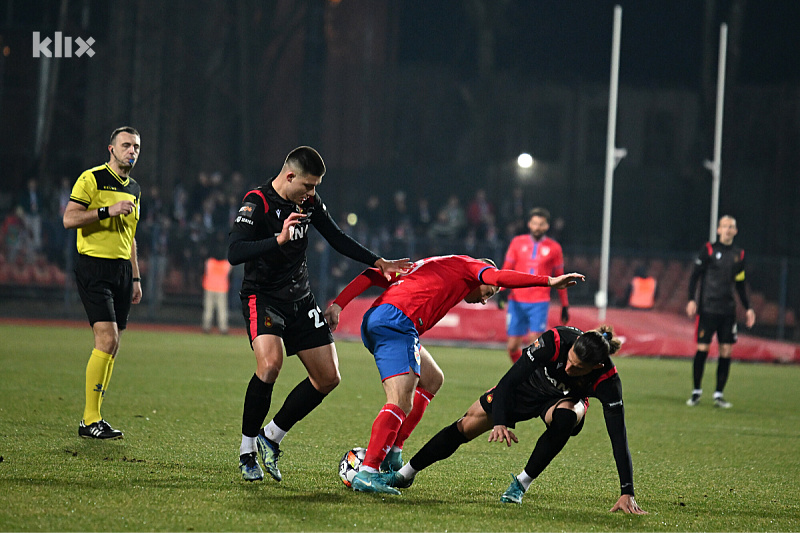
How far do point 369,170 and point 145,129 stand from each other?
21.5ft

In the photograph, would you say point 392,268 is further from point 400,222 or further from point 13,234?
point 13,234

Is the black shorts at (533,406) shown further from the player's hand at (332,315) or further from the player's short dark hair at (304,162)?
the player's short dark hair at (304,162)

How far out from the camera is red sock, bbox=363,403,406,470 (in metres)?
5.39

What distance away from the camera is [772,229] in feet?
90.4

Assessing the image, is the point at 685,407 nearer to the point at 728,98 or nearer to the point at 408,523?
the point at 408,523

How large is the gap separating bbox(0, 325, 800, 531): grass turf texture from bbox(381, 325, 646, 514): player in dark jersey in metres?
0.19

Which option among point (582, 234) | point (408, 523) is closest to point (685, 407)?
point (408, 523)

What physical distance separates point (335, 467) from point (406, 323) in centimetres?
122

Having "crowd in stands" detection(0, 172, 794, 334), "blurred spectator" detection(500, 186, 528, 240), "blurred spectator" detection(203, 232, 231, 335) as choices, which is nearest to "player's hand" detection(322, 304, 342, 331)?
"blurred spectator" detection(203, 232, 231, 335)

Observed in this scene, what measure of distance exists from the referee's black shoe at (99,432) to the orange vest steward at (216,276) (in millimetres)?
11629

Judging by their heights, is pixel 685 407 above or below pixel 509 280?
below

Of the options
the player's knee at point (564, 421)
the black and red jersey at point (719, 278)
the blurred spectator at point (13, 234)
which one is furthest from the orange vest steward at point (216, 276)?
the player's knee at point (564, 421)

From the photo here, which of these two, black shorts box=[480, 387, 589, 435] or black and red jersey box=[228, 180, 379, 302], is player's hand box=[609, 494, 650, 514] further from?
black and red jersey box=[228, 180, 379, 302]

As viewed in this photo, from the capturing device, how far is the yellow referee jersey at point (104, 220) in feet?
23.0
